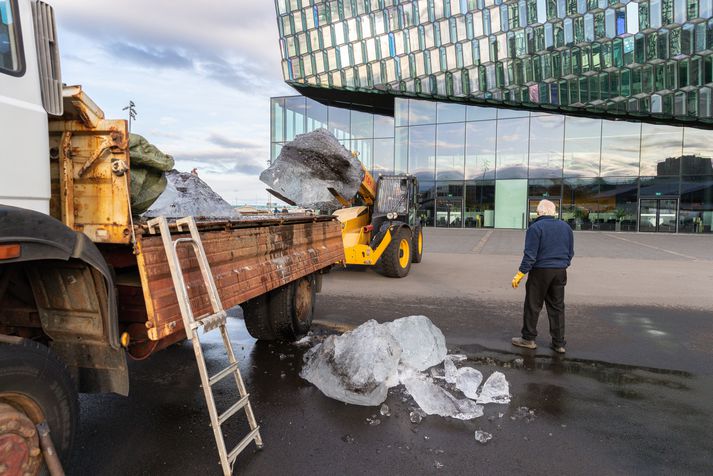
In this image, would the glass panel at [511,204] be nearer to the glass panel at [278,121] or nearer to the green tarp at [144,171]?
the glass panel at [278,121]

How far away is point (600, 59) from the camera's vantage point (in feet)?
91.8

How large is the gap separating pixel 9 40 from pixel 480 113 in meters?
30.9

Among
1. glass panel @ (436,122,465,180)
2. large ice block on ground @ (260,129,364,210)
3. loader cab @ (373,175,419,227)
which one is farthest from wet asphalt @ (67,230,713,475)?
glass panel @ (436,122,465,180)

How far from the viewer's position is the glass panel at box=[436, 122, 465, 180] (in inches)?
1220

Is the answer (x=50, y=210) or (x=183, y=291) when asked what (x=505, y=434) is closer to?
(x=183, y=291)

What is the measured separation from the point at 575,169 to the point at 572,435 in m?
28.8

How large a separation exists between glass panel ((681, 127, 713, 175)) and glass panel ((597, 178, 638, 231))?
300cm

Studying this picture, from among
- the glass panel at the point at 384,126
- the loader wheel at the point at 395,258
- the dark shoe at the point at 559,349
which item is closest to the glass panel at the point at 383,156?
the glass panel at the point at 384,126

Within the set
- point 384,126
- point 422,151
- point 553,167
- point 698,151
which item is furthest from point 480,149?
point 698,151

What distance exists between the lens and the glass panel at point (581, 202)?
2892 cm

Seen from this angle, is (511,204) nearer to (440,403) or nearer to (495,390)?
(495,390)

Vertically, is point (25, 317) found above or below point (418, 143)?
below

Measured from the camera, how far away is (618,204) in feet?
94.6

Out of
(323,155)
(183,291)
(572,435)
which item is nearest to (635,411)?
(572,435)
